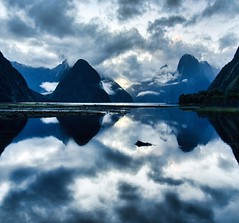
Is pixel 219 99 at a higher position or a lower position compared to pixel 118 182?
lower

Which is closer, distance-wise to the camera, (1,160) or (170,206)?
(170,206)

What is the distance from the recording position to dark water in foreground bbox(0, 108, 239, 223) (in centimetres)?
1597

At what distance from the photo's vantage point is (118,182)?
885 inches

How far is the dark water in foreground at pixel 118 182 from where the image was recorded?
52.4 feet

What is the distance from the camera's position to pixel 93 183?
22.2 metres

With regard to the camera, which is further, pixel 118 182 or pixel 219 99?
pixel 219 99

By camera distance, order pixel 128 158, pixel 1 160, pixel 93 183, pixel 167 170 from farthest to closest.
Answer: pixel 128 158, pixel 1 160, pixel 167 170, pixel 93 183

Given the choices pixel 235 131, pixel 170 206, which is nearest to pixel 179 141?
pixel 235 131

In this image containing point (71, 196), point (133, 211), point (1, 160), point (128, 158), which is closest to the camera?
point (133, 211)

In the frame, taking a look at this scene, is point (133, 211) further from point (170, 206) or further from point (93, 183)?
point (93, 183)

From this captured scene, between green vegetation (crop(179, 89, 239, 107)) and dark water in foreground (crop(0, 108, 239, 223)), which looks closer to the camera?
dark water in foreground (crop(0, 108, 239, 223))

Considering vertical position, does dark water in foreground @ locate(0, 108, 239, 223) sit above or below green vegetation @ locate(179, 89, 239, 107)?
above

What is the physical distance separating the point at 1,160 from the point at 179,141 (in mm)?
27229

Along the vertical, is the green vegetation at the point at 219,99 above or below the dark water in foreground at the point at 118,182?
below
